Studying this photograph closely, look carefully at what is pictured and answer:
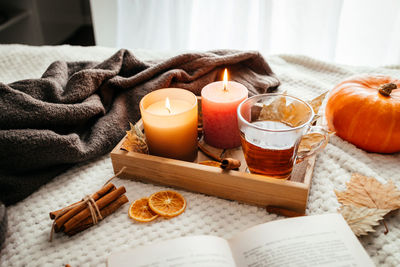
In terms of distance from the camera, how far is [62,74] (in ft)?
3.19

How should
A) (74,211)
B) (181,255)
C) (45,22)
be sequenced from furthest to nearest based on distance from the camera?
(45,22)
(74,211)
(181,255)

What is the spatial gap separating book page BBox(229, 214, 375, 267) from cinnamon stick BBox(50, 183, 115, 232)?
0.90 feet

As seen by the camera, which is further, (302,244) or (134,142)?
(134,142)

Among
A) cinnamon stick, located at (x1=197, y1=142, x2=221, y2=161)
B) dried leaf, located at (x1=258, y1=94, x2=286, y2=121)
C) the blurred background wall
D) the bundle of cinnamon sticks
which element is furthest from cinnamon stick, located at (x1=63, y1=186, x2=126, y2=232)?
the blurred background wall

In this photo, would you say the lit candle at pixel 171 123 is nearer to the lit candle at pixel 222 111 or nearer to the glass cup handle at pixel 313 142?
the lit candle at pixel 222 111

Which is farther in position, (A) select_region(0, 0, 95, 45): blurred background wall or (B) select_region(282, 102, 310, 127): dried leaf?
(A) select_region(0, 0, 95, 45): blurred background wall

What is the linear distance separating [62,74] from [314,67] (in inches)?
33.3

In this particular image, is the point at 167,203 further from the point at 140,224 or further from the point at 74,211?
the point at 74,211

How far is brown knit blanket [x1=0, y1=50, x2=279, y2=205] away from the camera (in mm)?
724

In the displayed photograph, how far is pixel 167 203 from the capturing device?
69 cm

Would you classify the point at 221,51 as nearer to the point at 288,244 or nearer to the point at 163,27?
the point at 288,244

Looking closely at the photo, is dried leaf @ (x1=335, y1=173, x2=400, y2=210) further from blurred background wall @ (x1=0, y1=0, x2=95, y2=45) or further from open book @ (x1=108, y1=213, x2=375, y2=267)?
blurred background wall @ (x1=0, y1=0, x2=95, y2=45)

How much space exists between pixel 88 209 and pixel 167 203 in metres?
0.15

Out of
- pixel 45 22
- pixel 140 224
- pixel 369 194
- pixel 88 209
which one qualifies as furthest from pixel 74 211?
pixel 45 22
